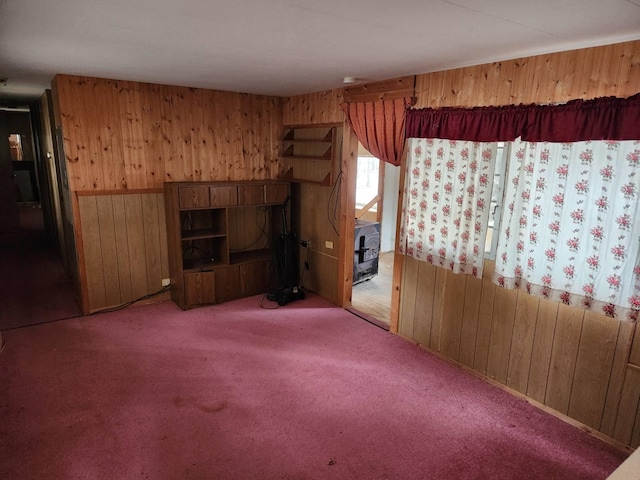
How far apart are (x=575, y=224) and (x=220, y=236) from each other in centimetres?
358

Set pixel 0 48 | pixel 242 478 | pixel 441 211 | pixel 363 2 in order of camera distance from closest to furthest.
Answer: pixel 363 2, pixel 242 478, pixel 0 48, pixel 441 211

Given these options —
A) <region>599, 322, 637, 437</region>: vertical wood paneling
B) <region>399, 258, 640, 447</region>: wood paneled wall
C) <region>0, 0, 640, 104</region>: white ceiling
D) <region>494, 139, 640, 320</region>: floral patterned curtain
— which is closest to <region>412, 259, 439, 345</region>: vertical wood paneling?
<region>399, 258, 640, 447</region>: wood paneled wall

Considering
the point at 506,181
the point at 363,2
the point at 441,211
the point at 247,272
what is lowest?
the point at 247,272

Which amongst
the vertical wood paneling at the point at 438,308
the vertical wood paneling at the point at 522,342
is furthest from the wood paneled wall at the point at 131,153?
the vertical wood paneling at the point at 522,342

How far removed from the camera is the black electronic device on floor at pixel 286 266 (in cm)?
488

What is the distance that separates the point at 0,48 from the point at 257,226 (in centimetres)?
314

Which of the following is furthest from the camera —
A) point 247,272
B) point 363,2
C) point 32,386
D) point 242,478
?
point 247,272

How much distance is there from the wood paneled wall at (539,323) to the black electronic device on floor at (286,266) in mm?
1704

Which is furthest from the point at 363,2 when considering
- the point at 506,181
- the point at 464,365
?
the point at 464,365

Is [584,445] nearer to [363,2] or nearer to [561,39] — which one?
[561,39]

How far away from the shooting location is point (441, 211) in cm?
335

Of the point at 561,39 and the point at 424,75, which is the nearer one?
the point at 561,39

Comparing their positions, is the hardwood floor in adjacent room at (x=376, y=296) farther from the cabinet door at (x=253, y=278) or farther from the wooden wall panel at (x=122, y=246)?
the wooden wall panel at (x=122, y=246)

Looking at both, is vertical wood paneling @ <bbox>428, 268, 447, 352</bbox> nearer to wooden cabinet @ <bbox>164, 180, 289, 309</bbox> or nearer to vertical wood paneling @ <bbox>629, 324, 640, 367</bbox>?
vertical wood paneling @ <bbox>629, 324, 640, 367</bbox>
